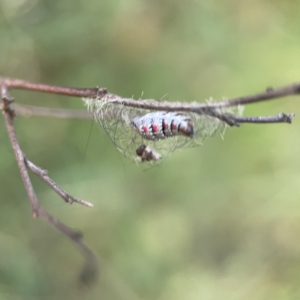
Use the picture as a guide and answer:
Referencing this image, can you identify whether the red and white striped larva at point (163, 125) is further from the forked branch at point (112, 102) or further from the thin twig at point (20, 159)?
the thin twig at point (20, 159)

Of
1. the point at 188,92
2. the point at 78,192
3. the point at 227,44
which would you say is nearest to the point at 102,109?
the point at 78,192

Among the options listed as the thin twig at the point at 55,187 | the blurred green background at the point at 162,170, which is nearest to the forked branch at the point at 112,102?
the thin twig at the point at 55,187

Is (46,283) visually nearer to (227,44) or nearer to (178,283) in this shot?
(178,283)

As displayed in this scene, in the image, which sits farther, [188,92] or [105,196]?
[188,92]

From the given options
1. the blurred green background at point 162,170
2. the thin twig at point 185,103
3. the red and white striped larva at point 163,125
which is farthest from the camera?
the blurred green background at point 162,170

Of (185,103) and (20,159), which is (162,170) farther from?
(185,103)

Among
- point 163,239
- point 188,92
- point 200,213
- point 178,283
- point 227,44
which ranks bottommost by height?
point 178,283

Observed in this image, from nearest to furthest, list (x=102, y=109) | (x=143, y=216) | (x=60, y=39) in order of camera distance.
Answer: (x=102, y=109) → (x=60, y=39) → (x=143, y=216)
